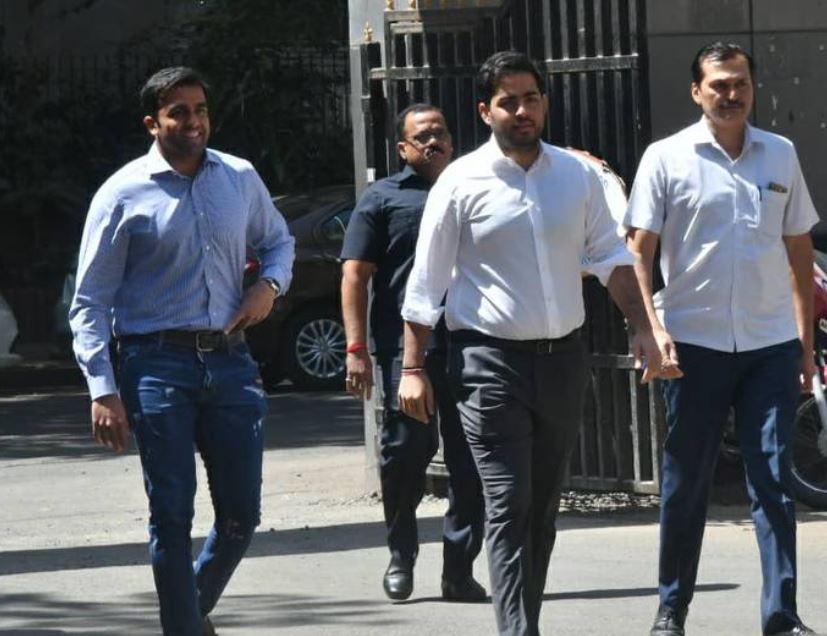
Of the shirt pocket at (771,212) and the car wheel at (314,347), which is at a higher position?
the shirt pocket at (771,212)

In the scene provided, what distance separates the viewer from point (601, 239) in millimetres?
6527

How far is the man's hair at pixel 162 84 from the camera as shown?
6.41m

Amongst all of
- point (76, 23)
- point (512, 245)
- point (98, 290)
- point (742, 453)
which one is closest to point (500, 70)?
point (512, 245)

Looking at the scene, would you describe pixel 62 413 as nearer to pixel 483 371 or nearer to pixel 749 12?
pixel 749 12

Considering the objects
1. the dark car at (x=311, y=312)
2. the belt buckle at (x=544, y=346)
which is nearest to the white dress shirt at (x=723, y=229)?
the belt buckle at (x=544, y=346)

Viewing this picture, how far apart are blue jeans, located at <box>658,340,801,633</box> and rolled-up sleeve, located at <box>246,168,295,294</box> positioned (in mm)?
1276

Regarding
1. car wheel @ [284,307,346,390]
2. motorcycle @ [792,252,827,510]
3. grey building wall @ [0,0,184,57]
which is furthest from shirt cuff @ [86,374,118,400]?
grey building wall @ [0,0,184,57]

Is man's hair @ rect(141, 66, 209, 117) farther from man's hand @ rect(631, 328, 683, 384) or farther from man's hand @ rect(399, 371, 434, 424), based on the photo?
man's hand @ rect(631, 328, 683, 384)

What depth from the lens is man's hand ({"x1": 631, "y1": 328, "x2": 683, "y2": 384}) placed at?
21.3 ft

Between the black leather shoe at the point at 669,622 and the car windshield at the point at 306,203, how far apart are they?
1025 centimetres

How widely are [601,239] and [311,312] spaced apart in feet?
34.5

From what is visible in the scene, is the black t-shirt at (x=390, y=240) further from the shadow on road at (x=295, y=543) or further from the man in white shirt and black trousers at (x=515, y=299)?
the shadow on road at (x=295, y=543)

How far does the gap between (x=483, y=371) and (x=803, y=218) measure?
1214 mm

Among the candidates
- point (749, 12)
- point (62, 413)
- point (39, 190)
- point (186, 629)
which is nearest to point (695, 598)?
point (186, 629)
